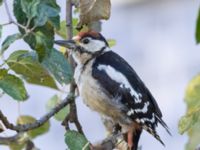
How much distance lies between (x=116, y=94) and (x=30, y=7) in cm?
76

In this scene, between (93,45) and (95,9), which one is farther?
(93,45)

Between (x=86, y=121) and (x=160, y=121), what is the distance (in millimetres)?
2998

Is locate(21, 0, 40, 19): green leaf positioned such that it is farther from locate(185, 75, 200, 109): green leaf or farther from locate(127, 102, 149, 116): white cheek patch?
locate(127, 102, 149, 116): white cheek patch

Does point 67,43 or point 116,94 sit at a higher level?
point 67,43

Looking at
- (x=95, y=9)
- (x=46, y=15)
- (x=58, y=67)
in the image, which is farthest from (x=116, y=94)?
(x=46, y=15)

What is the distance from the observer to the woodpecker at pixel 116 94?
205 cm

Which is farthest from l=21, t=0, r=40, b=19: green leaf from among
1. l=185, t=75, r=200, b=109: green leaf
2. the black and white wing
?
the black and white wing

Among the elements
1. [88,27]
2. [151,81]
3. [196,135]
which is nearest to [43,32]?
[196,135]

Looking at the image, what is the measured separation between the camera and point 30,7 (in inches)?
53.7

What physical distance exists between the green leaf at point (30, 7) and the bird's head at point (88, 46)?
2.31 feet

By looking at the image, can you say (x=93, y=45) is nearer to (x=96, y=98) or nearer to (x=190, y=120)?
(x=96, y=98)

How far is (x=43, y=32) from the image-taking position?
1.37m

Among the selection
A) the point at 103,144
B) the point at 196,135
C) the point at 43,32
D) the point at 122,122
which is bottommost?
the point at 122,122

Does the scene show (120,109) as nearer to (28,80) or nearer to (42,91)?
(28,80)
